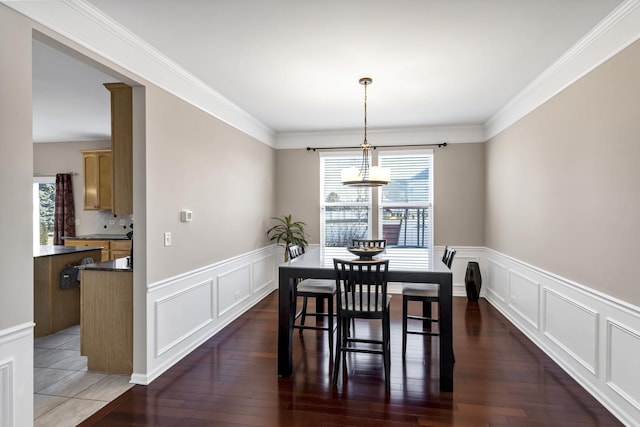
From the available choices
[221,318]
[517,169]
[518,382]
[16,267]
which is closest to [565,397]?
[518,382]

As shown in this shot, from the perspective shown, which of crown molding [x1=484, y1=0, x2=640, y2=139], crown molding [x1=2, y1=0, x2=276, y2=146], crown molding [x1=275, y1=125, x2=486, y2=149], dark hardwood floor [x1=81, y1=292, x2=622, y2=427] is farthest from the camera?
crown molding [x1=275, y1=125, x2=486, y2=149]

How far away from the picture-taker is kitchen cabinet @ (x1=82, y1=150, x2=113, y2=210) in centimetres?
627

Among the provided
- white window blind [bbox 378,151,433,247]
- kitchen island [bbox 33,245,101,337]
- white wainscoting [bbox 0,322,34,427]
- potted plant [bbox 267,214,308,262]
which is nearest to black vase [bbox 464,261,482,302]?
white window blind [bbox 378,151,433,247]

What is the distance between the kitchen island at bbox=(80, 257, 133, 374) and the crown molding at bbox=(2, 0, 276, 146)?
164 centimetres

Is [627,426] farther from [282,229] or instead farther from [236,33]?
[282,229]

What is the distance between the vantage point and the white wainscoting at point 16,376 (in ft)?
5.98

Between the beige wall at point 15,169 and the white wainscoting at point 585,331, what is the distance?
11.6ft

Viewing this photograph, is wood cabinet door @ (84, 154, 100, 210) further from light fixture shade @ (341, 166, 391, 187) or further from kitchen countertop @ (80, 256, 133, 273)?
light fixture shade @ (341, 166, 391, 187)

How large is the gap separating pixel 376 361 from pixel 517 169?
278 centimetres

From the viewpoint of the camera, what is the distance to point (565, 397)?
2.65 m

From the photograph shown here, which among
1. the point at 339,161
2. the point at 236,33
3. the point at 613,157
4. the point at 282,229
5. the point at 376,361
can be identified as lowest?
the point at 376,361

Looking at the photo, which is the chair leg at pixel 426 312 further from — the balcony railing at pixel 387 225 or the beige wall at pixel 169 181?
the beige wall at pixel 169 181

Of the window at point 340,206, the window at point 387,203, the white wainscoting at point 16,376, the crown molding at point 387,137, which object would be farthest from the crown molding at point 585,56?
the white wainscoting at point 16,376

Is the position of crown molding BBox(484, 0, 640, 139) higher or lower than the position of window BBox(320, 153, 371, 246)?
higher
